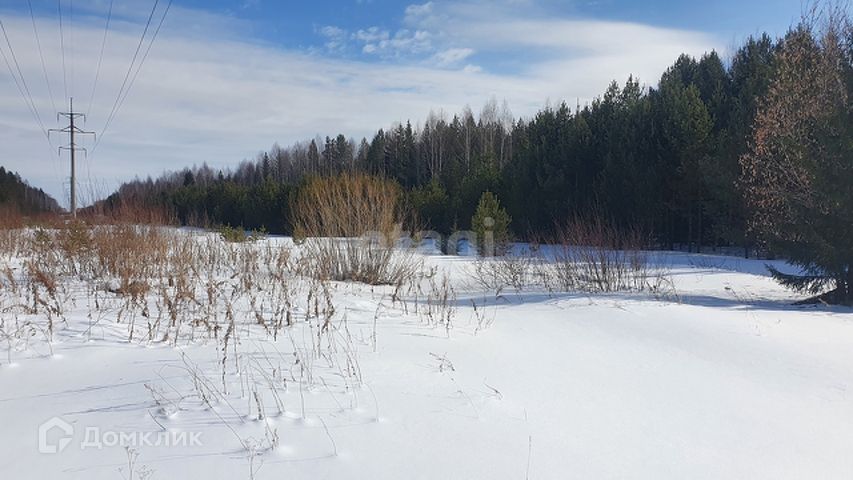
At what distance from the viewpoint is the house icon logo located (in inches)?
116

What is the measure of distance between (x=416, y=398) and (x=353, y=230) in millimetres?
6833

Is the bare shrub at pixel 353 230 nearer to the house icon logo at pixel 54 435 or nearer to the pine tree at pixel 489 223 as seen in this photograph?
the house icon logo at pixel 54 435

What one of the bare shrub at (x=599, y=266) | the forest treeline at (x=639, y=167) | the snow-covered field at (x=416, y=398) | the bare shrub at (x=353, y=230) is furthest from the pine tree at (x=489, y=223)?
the snow-covered field at (x=416, y=398)

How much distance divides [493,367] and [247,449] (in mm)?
2111

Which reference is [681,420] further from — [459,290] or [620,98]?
[620,98]

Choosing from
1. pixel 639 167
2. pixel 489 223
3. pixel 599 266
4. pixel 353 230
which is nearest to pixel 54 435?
pixel 353 230

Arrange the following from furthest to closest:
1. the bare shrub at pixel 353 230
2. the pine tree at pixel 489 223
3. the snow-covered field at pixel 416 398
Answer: the pine tree at pixel 489 223
the bare shrub at pixel 353 230
the snow-covered field at pixel 416 398

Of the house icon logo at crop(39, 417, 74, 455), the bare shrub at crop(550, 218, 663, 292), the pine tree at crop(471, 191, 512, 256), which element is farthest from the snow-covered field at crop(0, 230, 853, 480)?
the pine tree at crop(471, 191, 512, 256)

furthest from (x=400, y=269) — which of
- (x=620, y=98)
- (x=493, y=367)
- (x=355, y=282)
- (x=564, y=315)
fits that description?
(x=620, y=98)

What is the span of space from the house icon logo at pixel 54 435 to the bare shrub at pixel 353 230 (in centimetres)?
678

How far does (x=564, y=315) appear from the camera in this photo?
6.83 metres

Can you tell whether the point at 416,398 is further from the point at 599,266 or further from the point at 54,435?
the point at 599,266

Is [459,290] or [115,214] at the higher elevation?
[115,214]

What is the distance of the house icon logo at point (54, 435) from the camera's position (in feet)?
9.65
